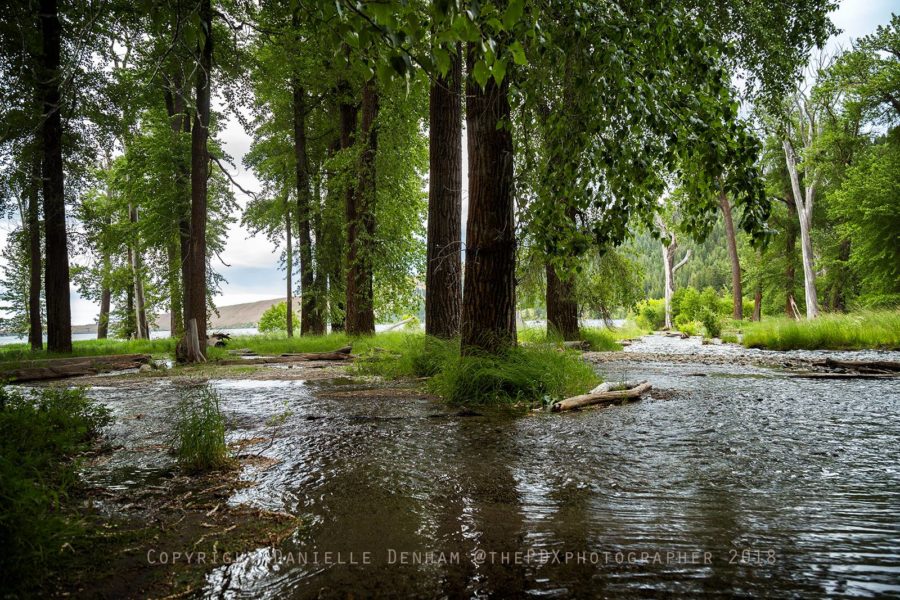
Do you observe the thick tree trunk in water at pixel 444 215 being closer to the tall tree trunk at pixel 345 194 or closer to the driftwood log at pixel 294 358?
the driftwood log at pixel 294 358

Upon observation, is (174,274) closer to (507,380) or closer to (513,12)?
(507,380)

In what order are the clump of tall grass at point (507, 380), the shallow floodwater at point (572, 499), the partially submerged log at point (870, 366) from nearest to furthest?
the shallow floodwater at point (572, 499) < the clump of tall grass at point (507, 380) < the partially submerged log at point (870, 366)

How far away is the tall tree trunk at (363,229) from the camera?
1258 cm

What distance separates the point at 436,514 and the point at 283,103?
1928 centimetres

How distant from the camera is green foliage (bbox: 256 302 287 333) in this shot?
100 feet

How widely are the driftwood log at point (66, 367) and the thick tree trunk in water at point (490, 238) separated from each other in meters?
8.37

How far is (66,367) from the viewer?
9.63 m

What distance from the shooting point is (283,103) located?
18312mm

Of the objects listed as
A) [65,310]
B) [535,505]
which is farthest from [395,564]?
[65,310]

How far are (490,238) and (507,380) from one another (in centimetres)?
182

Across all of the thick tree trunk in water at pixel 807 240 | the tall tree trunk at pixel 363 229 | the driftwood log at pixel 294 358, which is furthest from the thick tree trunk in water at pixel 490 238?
the thick tree trunk in water at pixel 807 240

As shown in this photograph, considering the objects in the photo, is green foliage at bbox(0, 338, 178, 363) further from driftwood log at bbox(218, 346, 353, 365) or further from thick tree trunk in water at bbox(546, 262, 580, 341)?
thick tree trunk in water at bbox(546, 262, 580, 341)

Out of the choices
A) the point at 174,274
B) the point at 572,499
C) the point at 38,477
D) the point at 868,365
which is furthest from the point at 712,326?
the point at 38,477

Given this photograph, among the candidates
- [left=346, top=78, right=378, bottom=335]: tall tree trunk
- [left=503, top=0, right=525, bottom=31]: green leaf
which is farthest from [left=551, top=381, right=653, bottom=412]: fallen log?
[left=346, top=78, right=378, bottom=335]: tall tree trunk
